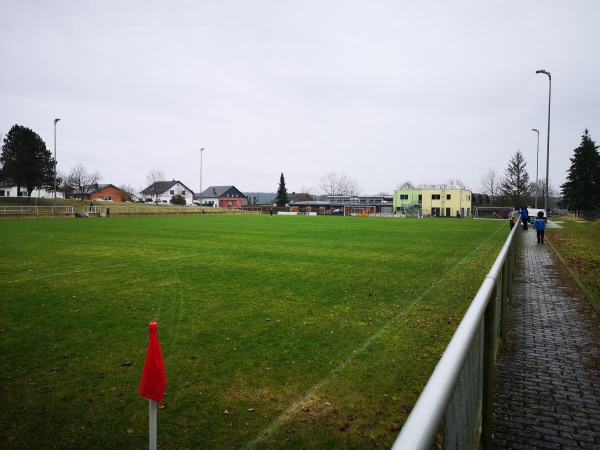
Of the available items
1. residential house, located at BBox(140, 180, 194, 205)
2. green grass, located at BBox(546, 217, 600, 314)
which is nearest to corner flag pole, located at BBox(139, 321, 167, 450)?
green grass, located at BBox(546, 217, 600, 314)

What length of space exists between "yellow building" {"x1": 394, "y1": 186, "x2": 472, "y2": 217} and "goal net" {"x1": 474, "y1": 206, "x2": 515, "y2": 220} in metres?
2.92

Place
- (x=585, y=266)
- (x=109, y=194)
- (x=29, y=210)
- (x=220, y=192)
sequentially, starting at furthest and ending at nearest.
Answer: (x=220, y=192), (x=109, y=194), (x=29, y=210), (x=585, y=266)

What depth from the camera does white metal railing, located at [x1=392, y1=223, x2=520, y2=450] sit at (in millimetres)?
1195

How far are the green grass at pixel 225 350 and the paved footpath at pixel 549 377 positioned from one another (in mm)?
943

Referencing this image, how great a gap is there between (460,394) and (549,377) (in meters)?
3.88

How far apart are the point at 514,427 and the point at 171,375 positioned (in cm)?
380

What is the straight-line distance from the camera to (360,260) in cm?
1520

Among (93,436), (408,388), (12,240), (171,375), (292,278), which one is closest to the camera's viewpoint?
(93,436)

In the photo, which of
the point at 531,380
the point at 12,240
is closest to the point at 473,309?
the point at 531,380

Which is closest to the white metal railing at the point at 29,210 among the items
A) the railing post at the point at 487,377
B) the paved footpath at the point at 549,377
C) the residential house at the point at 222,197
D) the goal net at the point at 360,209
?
the paved footpath at the point at 549,377

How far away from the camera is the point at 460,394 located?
2.04 m

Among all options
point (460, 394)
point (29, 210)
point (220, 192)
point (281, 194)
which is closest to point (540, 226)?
point (460, 394)

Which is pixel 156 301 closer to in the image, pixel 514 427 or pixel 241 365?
pixel 241 365

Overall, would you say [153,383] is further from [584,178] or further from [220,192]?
[220,192]
